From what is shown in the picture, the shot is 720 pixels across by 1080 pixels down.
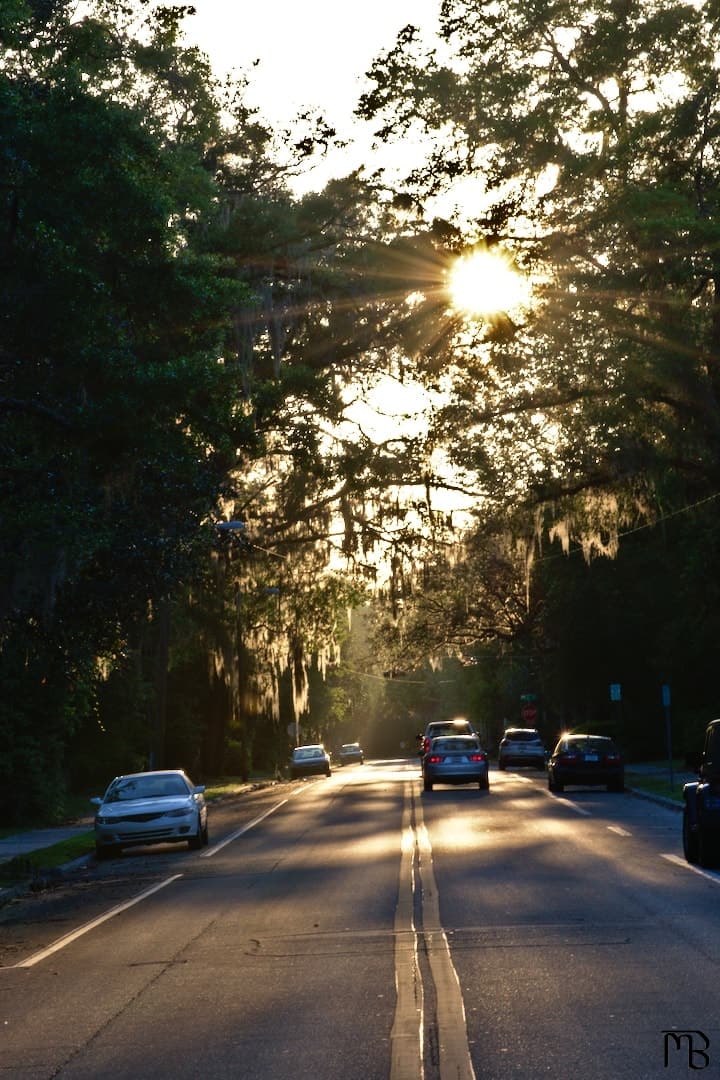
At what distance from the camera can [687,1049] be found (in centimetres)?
820

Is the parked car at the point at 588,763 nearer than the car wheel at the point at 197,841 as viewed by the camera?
No

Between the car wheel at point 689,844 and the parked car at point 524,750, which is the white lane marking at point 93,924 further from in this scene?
the parked car at point 524,750

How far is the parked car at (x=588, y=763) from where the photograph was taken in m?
39.9

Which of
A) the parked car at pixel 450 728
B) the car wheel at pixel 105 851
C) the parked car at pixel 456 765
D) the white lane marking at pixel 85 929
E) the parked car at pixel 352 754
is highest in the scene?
the parked car at pixel 352 754

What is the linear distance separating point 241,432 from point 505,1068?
681 inches

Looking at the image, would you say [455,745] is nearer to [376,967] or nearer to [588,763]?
[588,763]

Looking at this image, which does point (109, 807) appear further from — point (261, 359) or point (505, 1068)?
point (505, 1068)

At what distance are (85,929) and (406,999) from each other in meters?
6.40

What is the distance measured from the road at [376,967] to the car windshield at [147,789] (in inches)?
121

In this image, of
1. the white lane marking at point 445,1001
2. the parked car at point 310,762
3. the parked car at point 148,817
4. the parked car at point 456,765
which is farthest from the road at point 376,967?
the parked car at point 310,762

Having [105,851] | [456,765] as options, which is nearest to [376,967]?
[105,851]

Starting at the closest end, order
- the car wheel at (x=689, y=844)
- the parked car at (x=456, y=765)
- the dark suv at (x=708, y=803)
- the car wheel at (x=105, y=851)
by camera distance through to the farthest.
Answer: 1. the dark suv at (x=708, y=803)
2. the car wheel at (x=689, y=844)
3. the car wheel at (x=105, y=851)
4. the parked car at (x=456, y=765)

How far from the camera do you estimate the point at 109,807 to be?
2653cm

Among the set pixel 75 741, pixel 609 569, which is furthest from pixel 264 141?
pixel 609 569
